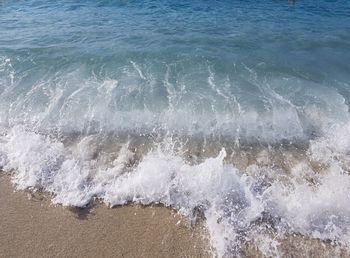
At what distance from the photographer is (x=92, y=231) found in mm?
6426

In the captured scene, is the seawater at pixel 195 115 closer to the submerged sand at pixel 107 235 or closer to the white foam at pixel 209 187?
the white foam at pixel 209 187

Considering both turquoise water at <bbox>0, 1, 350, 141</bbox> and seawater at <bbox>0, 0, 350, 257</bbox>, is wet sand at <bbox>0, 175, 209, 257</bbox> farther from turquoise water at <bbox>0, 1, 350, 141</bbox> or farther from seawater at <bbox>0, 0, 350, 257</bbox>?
turquoise water at <bbox>0, 1, 350, 141</bbox>

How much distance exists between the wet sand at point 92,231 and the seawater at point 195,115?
0.97ft

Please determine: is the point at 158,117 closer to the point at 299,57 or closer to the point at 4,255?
the point at 4,255

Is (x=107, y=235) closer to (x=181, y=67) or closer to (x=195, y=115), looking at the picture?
(x=195, y=115)

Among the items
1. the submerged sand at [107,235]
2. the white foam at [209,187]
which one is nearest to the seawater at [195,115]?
the white foam at [209,187]

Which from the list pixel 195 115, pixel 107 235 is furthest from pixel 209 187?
pixel 195 115

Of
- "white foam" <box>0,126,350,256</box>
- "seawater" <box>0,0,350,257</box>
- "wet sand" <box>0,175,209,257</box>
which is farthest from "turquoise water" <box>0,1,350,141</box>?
"wet sand" <box>0,175,209,257</box>

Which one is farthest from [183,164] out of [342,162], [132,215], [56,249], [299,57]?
[299,57]

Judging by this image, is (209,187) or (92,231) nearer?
(92,231)

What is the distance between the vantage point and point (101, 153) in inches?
320

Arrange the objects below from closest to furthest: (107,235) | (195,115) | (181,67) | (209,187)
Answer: (107,235) < (209,187) < (195,115) < (181,67)

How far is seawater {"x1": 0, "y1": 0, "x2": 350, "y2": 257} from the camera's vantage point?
6848 mm

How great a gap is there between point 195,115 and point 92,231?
432cm
